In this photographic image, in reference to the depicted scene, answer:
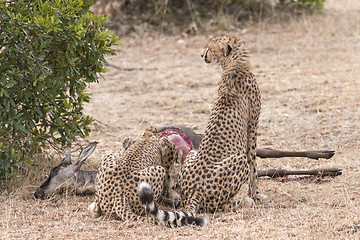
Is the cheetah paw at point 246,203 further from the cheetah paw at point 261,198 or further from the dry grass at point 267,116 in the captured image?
the cheetah paw at point 261,198

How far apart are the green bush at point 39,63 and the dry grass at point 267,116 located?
46 centimetres

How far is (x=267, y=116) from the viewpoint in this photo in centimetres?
782

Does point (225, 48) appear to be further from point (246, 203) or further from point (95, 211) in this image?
point (95, 211)

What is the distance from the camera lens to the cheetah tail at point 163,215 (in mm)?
3932

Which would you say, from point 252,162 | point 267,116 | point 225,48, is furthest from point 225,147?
point 267,116

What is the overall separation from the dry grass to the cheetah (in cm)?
12

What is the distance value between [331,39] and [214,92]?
12.7ft

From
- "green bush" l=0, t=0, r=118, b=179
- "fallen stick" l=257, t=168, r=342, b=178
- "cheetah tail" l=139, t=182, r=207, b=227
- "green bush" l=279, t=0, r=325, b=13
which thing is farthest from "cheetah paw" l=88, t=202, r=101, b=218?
"green bush" l=279, t=0, r=325, b=13

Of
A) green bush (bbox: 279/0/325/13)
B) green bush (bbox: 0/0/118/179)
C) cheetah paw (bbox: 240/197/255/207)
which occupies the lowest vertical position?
cheetah paw (bbox: 240/197/255/207)

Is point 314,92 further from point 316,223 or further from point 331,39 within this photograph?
point 316,223

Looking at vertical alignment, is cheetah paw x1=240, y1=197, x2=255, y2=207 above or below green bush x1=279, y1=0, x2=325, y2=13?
below

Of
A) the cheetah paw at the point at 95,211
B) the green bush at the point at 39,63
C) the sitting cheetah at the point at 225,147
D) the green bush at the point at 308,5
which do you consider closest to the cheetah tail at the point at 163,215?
the sitting cheetah at the point at 225,147

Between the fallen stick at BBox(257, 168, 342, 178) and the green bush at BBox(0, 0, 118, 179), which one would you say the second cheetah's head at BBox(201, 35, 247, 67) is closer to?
the green bush at BBox(0, 0, 118, 179)

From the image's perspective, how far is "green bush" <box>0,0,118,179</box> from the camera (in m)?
4.94
